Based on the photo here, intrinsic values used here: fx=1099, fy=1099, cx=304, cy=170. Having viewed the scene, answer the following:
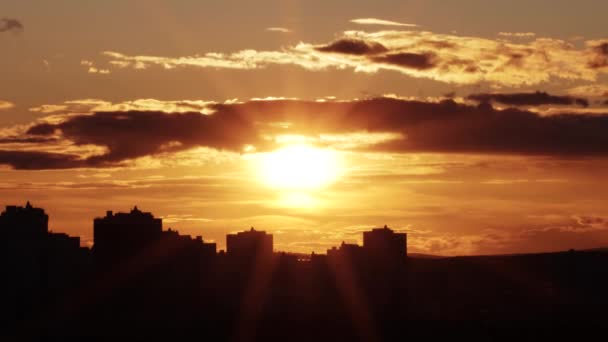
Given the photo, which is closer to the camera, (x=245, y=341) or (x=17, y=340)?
(x=17, y=340)

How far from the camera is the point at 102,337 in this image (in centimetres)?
19250

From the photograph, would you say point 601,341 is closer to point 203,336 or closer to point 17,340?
point 203,336

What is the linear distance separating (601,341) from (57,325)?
320 ft

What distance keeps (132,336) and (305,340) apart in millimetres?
30738

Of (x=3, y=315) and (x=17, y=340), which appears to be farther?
(x=3, y=315)

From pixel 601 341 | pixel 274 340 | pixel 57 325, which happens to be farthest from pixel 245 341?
pixel 601 341

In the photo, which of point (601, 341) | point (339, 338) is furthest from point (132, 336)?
point (601, 341)

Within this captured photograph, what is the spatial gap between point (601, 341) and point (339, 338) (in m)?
46.8

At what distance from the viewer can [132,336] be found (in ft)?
640

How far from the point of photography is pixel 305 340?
643 ft

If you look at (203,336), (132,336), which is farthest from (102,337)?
(203,336)

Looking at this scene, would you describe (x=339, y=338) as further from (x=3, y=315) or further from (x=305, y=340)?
(x=3, y=315)

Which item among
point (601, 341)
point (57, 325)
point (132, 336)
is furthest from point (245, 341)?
point (601, 341)

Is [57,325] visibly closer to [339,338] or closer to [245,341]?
[245,341]
